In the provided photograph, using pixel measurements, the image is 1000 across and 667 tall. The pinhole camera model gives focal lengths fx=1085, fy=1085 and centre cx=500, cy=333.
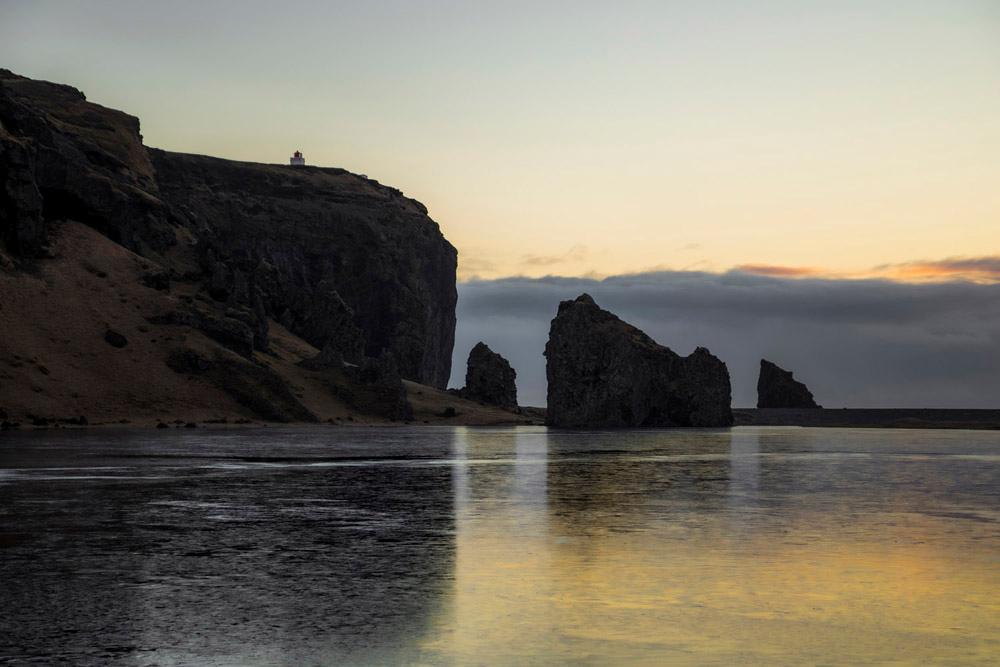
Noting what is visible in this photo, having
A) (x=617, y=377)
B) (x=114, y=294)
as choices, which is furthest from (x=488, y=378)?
(x=114, y=294)

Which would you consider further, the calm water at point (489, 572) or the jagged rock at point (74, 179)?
the jagged rock at point (74, 179)

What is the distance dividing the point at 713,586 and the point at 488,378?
177m

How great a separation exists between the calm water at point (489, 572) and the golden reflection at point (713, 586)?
6 cm

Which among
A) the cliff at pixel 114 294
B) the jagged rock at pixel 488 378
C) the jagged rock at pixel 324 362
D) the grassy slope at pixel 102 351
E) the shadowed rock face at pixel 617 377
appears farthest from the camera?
the jagged rock at pixel 488 378

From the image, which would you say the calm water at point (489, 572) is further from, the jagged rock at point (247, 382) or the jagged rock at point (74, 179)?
the jagged rock at point (74, 179)

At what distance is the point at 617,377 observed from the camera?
16600cm

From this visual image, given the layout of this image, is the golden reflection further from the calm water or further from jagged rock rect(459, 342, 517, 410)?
jagged rock rect(459, 342, 517, 410)

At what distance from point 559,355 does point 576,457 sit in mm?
108554

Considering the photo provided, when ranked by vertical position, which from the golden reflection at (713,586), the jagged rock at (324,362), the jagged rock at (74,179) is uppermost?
the jagged rock at (74,179)

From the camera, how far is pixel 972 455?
68750 millimetres

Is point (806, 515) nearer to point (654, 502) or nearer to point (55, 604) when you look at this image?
point (654, 502)

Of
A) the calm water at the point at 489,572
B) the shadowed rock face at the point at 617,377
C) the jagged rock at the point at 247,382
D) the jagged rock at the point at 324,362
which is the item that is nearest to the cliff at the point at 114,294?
→ the jagged rock at the point at 247,382

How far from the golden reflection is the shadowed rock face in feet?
443

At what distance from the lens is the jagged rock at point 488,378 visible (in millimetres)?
193875
